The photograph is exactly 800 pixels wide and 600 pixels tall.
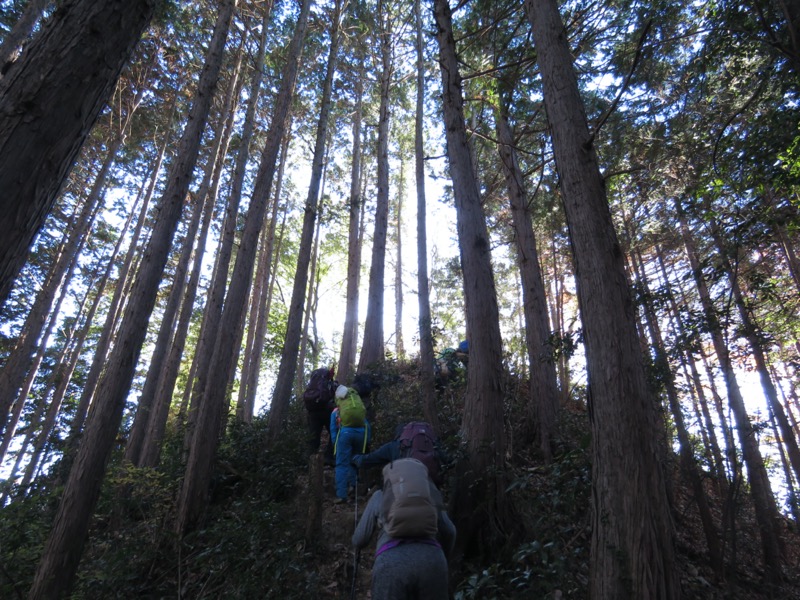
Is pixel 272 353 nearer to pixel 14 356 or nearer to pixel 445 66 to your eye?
pixel 14 356

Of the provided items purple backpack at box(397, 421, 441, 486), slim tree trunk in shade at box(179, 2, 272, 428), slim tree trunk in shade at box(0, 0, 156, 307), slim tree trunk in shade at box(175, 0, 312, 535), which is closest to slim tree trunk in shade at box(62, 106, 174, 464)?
slim tree trunk in shade at box(179, 2, 272, 428)

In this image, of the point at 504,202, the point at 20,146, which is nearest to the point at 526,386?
the point at 504,202

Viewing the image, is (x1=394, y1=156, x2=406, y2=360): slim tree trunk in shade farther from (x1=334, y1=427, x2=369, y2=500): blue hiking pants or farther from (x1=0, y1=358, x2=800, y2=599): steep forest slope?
(x1=334, y1=427, x2=369, y2=500): blue hiking pants

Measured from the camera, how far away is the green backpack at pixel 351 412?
623 cm

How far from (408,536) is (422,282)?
7580mm

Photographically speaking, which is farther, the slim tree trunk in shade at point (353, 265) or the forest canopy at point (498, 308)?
the slim tree trunk in shade at point (353, 265)

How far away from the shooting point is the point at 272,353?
885 inches

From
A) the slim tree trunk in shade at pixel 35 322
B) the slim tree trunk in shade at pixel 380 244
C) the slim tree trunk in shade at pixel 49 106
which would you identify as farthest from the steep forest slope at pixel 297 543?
the slim tree trunk in shade at pixel 35 322

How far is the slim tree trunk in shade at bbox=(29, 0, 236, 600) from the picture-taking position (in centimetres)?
470

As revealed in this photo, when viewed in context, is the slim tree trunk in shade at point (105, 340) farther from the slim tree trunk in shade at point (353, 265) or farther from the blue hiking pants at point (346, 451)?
the blue hiking pants at point (346, 451)


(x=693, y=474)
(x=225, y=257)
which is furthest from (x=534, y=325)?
(x=225, y=257)

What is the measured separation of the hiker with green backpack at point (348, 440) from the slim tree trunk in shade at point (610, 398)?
12.3 feet

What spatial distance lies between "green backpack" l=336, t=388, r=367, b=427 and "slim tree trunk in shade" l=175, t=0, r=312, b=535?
2117 mm

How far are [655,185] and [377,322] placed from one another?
7603 millimetres
